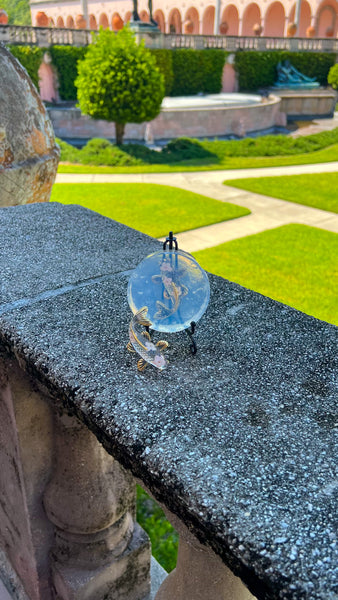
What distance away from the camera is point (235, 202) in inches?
508

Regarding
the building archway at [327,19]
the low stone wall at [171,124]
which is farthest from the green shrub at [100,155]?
the building archway at [327,19]

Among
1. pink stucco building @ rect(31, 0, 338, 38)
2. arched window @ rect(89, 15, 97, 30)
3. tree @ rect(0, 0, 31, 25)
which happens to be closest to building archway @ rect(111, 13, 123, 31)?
pink stucco building @ rect(31, 0, 338, 38)

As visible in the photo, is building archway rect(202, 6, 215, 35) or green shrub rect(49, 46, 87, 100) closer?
green shrub rect(49, 46, 87, 100)

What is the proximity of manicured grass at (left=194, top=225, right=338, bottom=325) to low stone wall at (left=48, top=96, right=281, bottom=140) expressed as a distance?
13501mm

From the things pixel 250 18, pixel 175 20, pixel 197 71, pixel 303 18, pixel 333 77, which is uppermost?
pixel 175 20

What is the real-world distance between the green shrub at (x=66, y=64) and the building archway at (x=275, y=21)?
2181cm

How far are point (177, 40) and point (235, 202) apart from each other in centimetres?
1969

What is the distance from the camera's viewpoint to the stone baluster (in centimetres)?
141

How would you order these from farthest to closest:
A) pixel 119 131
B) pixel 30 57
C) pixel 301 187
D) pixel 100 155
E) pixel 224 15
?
pixel 224 15 < pixel 30 57 < pixel 119 131 < pixel 100 155 < pixel 301 187

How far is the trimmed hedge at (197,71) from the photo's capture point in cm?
2805

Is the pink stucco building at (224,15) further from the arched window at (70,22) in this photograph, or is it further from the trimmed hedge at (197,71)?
the trimmed hedge at (197,71)

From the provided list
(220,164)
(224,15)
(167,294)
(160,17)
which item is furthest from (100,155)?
(160,17)

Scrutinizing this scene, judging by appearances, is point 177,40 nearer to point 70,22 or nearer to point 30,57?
point 30,57

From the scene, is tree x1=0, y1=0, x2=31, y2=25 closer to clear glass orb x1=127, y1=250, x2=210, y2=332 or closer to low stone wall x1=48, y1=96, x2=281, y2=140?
low stone wall x1=48, y1=96, x2=281, y2=140
